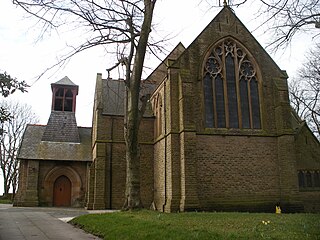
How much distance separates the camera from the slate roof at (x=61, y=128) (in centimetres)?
3036

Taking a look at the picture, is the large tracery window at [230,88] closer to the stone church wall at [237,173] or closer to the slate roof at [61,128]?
the stone church wall at [237,173]

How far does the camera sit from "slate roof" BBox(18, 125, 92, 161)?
91.5 feet

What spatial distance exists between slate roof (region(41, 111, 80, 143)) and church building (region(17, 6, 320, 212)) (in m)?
7.02

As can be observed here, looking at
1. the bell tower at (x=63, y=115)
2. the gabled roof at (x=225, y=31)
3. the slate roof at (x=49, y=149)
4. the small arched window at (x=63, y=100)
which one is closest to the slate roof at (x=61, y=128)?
the bell tower at (x=63, y=115)

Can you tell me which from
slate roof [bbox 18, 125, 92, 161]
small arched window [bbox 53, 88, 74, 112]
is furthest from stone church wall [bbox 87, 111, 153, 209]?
small arched window [bbox 53, 88, 74, 112]

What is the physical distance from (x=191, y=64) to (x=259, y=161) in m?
6.91

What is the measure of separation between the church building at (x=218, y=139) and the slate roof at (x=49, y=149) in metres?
5.82

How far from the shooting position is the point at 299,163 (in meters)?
23.1

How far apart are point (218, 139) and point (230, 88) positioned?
11.2 ft

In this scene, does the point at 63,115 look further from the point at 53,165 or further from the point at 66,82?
the point at 53,165

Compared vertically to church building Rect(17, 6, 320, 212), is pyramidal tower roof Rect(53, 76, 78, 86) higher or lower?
higher

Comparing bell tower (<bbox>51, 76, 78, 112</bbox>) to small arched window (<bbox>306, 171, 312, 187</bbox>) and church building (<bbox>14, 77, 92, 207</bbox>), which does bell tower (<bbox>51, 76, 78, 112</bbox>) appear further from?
small arched window (<bbox>306, 171, 312, 187</bbox>)

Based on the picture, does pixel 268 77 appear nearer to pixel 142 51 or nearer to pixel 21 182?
pixel 142 51

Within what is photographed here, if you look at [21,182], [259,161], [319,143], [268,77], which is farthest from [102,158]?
[319,143]
